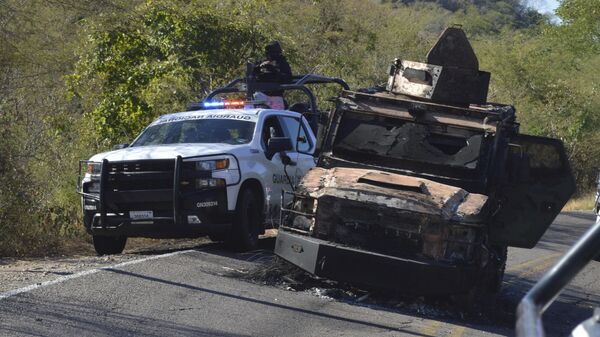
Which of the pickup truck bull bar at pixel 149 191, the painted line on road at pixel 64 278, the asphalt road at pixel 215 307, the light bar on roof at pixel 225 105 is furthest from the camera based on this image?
the light bar on roof at pixel 225 105

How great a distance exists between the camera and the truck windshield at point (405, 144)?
35.4ft

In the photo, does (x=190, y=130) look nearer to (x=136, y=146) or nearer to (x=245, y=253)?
(x=136, y=146)

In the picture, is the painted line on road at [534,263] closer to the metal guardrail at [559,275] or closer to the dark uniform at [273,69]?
the dark uniform at [273,69]

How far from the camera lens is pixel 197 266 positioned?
10.9 metres

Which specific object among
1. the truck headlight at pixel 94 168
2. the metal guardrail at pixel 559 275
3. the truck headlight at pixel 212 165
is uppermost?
the metal guardrail at pixel 559 275

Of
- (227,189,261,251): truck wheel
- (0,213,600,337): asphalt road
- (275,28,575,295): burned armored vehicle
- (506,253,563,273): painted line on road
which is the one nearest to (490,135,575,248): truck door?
(275,28,575,295): burned armored vehicle

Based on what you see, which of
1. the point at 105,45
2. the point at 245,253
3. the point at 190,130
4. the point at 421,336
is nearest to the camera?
the point at 421,336

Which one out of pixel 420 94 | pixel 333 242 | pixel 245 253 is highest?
pixel 420 94

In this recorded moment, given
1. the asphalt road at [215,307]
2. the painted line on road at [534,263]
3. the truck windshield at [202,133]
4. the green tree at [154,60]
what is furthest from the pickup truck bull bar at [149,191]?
the green tree at [154,60]

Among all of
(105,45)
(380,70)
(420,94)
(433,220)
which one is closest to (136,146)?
(420,94)

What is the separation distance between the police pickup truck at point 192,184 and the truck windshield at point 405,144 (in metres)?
0.93

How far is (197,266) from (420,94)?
3.45 metres

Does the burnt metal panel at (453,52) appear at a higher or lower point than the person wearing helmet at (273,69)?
higher

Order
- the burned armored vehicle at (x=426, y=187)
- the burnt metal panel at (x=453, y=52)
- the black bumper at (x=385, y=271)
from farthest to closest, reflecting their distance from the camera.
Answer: the burnt metal panel at (x=453, y=52)
the burned armored vehicle at (x=426, y=187)
the black bumper at (x=385, y=271)
